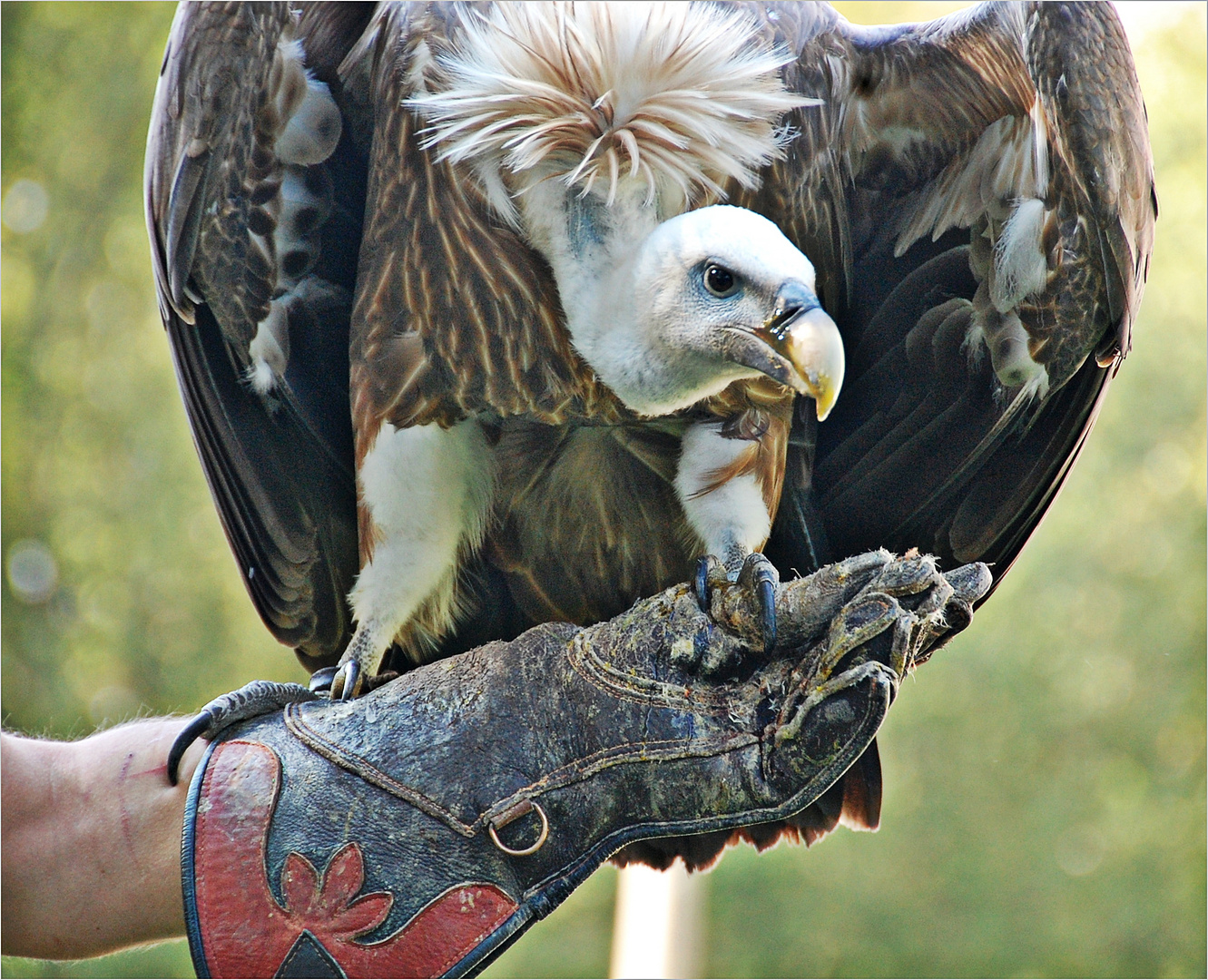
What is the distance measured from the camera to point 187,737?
125 cm

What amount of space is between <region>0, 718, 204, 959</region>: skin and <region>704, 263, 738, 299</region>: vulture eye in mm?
754

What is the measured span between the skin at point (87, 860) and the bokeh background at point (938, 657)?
256 centimetres

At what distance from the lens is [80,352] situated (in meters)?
4.00

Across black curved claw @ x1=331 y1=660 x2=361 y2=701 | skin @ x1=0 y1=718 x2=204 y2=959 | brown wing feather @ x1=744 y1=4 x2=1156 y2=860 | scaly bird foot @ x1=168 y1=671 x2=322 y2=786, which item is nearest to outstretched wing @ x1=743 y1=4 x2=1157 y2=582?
brown wing feather @ x1=744 y1=4 x2=1156 y2=860

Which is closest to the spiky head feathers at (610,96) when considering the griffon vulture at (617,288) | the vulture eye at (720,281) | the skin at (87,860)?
the griffon vulture at (617,288)

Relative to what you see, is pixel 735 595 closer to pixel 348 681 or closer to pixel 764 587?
pixel 764 587

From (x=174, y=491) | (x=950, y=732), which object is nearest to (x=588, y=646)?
(x=174, y=491)

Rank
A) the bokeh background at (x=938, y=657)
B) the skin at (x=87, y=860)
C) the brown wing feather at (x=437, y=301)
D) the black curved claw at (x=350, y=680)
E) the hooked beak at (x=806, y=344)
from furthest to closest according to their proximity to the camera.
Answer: the bokeh background at (x=938, y=657), the black curved claw at (x=350, y=680), the brown wing feather at (x=437, y=301), the skin at (x=87, y=860), the hooked beak at (x=806, y=344)

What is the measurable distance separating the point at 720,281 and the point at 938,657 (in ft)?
12.7

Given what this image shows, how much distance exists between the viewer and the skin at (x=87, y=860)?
4.01 feet

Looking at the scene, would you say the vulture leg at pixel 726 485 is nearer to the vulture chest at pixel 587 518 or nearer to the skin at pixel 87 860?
the vulture chest at pixel 587 518

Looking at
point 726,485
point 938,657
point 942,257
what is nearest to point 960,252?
point 942,257

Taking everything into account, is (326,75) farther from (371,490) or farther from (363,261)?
(371,490)

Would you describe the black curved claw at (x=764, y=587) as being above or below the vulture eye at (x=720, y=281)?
below
